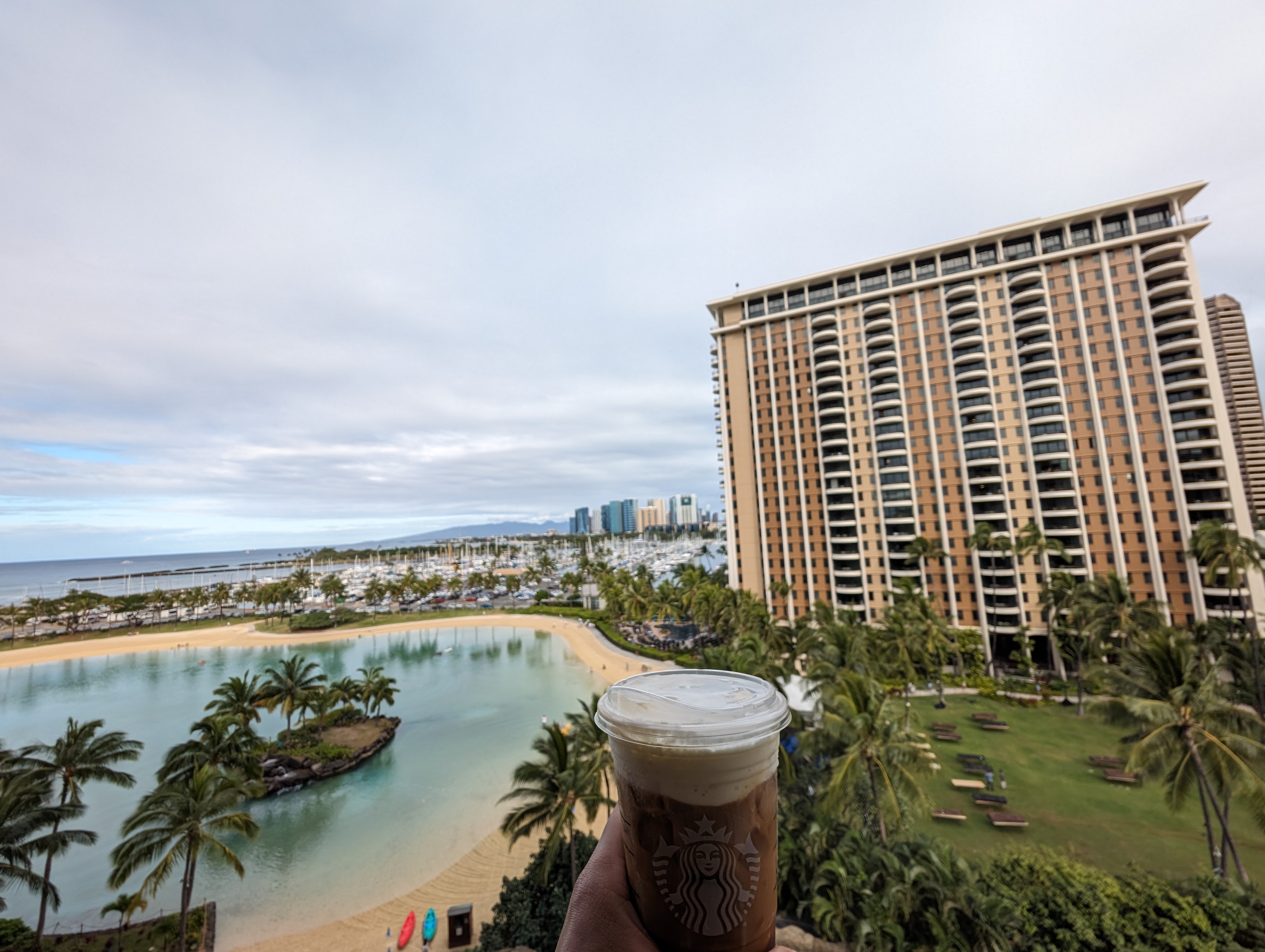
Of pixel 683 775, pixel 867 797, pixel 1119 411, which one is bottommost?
pixel 867 797

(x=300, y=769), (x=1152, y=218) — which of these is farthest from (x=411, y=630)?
(x=1152, y=218)

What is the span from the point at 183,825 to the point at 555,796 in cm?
910

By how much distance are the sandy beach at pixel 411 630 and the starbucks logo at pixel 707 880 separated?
17.3 meters

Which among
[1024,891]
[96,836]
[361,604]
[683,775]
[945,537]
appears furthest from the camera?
[361,604]

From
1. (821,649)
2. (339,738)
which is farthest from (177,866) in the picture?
(821,649)

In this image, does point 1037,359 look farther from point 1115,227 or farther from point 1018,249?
point 1115,227

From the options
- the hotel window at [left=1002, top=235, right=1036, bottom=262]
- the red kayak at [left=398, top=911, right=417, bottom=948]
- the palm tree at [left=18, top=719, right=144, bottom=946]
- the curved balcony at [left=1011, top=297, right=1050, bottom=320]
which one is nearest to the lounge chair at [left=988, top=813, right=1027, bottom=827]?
the red kayak at [left=398, top=911, right=417, bottom=948]

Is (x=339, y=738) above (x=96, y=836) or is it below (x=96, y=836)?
below

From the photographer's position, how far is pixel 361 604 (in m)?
73.9

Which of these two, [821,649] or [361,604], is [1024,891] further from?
[361,604]

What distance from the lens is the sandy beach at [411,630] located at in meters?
14.0

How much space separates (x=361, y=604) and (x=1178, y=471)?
291 ft

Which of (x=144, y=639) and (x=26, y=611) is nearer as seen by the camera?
(x=144, y=639)

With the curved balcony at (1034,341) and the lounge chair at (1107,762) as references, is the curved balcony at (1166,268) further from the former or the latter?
the lounge chair at (1107,762)
